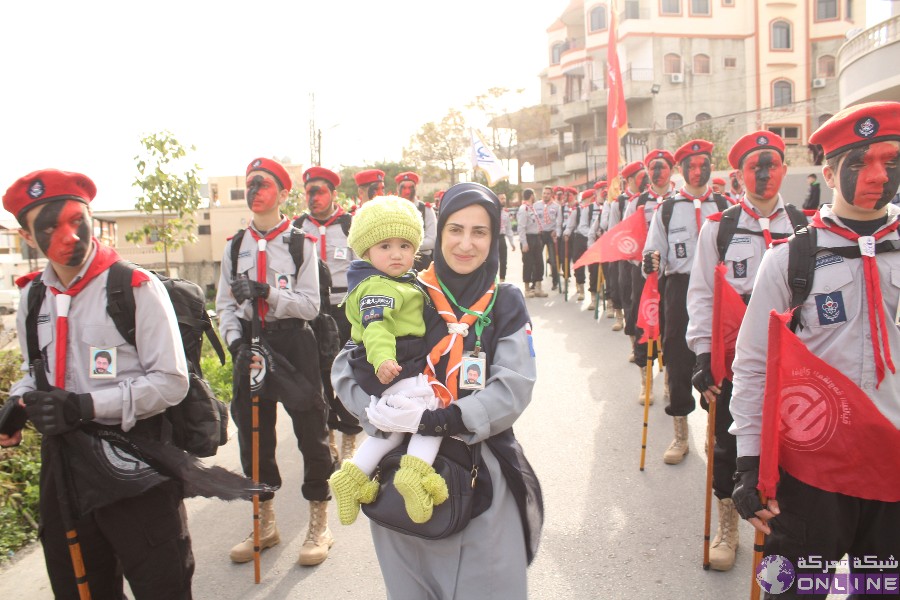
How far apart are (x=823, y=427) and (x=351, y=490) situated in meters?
1.75

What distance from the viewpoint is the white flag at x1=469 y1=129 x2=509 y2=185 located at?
14203 mm

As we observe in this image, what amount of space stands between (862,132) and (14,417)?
3.72m

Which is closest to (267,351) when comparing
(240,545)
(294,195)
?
(240,545)

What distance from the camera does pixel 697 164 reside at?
598cm

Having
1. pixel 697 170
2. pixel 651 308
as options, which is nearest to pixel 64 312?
pixel 651 308

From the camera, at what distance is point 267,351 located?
4.69 m

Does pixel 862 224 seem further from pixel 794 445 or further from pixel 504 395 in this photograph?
pixel 504 395

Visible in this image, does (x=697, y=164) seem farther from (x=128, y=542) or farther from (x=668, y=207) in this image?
(x=128, y=542)

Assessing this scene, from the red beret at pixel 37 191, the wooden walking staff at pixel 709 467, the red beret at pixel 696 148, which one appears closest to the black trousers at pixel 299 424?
the red beret at pixel 37 191

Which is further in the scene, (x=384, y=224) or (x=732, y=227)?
(x=732, y=227)

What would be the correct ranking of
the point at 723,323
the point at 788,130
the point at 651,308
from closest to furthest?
1. the point at 723,323
2. the point at 651,308
3. the point at 788,130

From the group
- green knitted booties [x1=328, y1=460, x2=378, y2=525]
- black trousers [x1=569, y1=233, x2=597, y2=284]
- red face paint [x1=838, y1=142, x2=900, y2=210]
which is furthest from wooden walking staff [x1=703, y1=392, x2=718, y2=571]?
black trousers [x1=569, y1=233, x2=597, y2=284]

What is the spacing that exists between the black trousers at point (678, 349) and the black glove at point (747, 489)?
2.67 meters

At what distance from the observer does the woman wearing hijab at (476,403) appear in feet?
8.05
